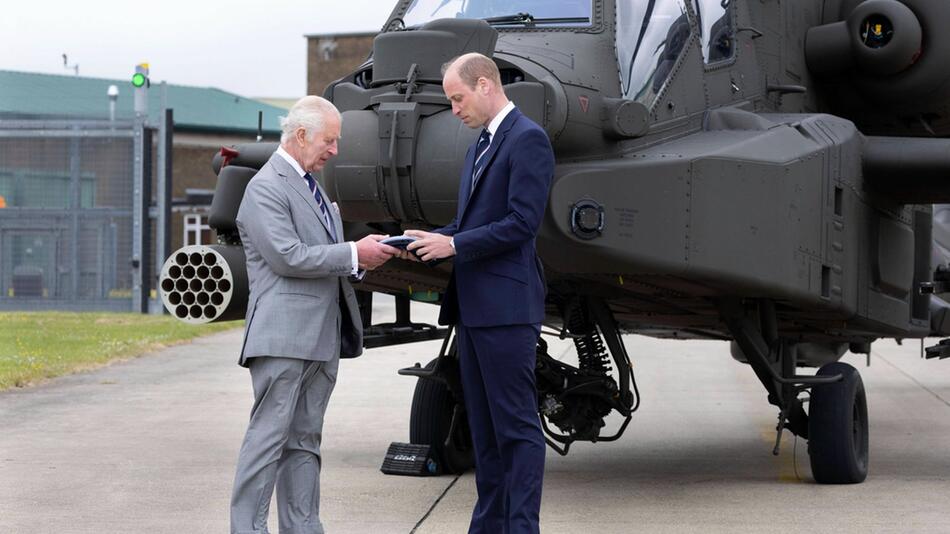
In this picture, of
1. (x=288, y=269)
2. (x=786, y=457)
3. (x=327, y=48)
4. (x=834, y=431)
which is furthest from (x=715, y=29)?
(x=327, y=48)

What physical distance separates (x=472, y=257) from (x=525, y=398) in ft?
1.86

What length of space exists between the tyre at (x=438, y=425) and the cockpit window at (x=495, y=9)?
7.15 ft

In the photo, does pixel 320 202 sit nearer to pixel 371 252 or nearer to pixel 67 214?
pixel 371 252

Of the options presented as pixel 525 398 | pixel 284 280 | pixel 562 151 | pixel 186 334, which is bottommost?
pixel 186 334

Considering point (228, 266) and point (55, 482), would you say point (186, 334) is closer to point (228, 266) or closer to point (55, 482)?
point (55, 482)

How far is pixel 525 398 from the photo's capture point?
18.5 feet

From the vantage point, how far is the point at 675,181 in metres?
6.74

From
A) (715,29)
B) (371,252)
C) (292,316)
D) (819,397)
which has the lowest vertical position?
(819,397)

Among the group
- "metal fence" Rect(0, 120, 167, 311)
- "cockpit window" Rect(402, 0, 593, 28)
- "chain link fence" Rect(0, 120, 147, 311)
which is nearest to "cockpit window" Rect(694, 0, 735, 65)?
"cockpit window" Rect(402, 0, 593, 28)

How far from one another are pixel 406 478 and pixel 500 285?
3.11 m

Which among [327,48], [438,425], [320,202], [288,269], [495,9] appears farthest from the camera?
[327,48]

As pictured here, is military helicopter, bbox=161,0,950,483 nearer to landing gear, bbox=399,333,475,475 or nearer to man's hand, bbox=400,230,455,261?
landing gear, bbox=399,333,475,475

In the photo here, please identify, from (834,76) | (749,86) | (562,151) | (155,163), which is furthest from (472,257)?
(155,163)

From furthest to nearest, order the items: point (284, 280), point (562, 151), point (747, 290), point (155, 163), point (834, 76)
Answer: point (155, 163), point (834, 76), point (747, 290), point (562, 151), point (284, 280)
